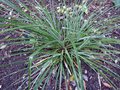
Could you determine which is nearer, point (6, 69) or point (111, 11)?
point (6, 69)

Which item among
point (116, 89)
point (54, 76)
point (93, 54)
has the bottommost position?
point (116, 89)

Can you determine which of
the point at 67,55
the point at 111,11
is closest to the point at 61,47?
the point at 67,55

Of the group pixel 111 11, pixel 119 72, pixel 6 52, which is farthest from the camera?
pixel 111 11

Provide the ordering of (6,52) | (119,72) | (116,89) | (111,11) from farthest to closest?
(111,11), (6,52), (119,72), (116,89)

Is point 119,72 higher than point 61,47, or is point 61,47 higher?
point 61,47

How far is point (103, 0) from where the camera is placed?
7.50 feet

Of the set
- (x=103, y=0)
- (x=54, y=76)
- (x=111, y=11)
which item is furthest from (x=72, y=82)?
(x=103, y=0)

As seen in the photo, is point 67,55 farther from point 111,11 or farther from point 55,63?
point 111,11

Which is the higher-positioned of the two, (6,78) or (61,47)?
(61,47)

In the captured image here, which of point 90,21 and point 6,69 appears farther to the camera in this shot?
point 90,21

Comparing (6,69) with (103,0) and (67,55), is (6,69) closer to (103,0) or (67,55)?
(67,55)

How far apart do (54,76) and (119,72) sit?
51 centimetres

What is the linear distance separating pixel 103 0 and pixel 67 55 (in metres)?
0.88

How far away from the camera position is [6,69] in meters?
1.78
